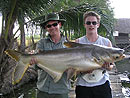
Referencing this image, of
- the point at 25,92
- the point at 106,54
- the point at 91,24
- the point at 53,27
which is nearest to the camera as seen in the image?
the point at 106,54

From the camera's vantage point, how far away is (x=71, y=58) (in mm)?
2936

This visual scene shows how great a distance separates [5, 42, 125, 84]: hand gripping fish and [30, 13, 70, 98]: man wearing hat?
143mm

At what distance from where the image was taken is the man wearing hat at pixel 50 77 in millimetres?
3127

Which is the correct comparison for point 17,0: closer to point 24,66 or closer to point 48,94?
point 24,66

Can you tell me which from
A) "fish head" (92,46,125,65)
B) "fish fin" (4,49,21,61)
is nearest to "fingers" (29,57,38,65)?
"fish fin" (4,49,21,61)

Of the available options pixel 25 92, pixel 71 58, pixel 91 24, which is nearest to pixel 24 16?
pixel 91 24

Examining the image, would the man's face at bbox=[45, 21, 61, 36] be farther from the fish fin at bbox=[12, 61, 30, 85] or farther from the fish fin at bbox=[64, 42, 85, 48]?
the fish fin at bbox=[12, 61, 30, 85]

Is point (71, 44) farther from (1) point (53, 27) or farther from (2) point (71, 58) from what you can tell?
(1) point (53, 27)

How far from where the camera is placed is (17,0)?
485cm

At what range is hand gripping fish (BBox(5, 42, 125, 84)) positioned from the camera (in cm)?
284

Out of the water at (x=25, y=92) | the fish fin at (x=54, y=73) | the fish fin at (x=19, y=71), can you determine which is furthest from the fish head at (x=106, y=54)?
the water at (x=25, y=92)

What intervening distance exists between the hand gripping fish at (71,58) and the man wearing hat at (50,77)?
143 mm

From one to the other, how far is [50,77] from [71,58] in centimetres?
52

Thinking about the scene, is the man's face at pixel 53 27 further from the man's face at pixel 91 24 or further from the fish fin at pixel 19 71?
the fish fin at pixel 19 71
